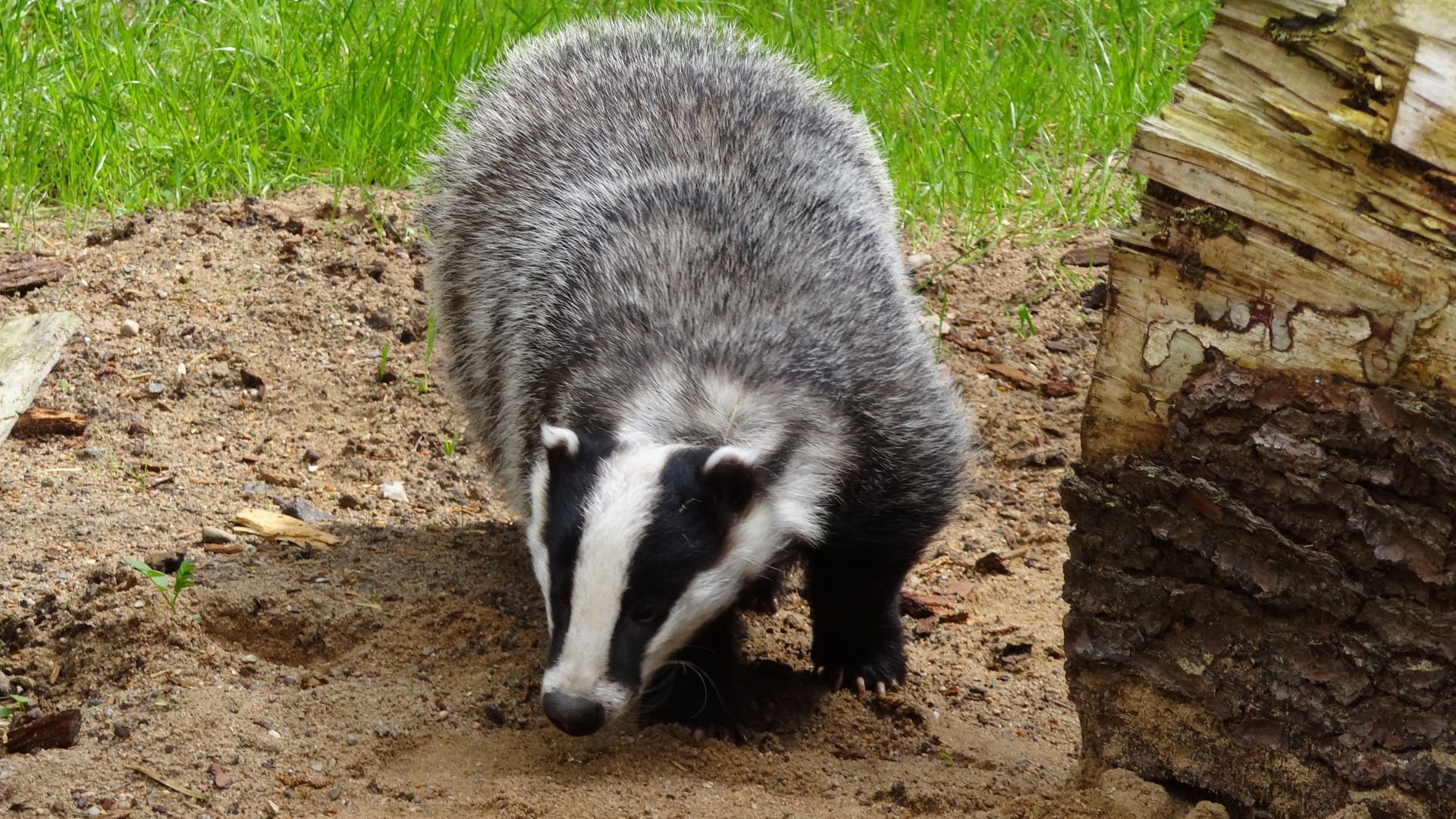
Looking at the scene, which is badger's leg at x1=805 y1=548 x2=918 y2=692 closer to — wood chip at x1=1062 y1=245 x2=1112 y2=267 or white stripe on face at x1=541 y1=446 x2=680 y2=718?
white stripe on face at x1=541 y1=446 x2=680 y2=718

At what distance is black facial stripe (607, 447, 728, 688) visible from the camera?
302 centimetres

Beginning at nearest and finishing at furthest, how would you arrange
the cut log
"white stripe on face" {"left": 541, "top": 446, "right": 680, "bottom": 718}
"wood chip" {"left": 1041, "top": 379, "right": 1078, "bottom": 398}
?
1. "white stripe on face" {"left": 541, "top": 446, "right": 680, "bottom": 718}
2. the cut log
3. "wood chip" {"left": 1041, "top": 379, "right": 1078, "bottom": 398}

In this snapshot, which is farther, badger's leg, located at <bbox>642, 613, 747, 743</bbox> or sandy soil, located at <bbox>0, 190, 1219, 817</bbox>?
badger's leg, located at <bbox>642, 613, 747, 743</bbox>

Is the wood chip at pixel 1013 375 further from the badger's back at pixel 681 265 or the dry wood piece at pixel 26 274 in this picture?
the dry wood piece at pixel 26 274

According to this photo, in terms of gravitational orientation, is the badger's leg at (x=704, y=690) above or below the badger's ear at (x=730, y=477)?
below

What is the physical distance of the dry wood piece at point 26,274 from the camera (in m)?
5.12

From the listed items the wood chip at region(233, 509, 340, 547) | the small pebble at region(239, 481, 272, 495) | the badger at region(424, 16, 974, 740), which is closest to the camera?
the badger at region(424, 16, 974, 740)

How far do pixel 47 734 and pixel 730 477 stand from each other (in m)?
1.57

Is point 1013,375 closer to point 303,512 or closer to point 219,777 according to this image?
point 303,512

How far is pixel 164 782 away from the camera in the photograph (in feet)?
9.95

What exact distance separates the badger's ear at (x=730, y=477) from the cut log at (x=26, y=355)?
7.44ft

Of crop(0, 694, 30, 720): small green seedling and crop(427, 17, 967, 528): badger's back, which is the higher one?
crop(427, 17, 967, 528): badger's back

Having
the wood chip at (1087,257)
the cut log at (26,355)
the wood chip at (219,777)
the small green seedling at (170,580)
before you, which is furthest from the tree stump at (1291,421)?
the cut log at (26,355)

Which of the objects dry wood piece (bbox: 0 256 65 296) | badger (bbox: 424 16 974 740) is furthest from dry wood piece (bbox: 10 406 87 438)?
badger (bbox: 424 16 974 740)
